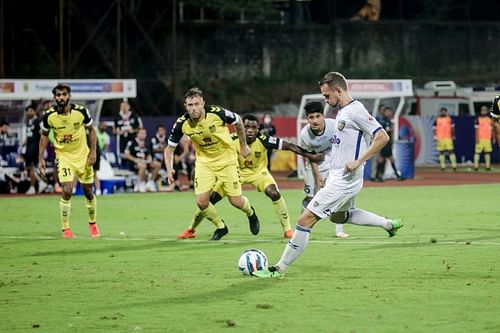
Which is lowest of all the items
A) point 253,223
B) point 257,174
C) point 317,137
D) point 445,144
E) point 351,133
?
point 253,223

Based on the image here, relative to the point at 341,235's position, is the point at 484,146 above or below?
above

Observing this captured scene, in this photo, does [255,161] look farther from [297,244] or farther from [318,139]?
[297,244]

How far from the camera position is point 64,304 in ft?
39.0

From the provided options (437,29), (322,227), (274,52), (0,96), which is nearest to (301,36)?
(274,52)

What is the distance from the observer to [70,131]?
65.1 ft

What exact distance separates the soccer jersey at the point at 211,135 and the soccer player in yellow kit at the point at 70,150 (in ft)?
7.36

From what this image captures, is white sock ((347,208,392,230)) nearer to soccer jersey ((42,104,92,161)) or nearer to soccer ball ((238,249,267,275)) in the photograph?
soccer ball ((238,249,267,275))

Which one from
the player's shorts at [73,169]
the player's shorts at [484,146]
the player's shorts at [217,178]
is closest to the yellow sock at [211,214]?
the player's shorts at [217,178]

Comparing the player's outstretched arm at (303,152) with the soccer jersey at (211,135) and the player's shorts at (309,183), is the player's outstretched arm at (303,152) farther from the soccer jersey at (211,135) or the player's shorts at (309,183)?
the player's shorts at (309,183)

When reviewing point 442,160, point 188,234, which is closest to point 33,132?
point 188,234

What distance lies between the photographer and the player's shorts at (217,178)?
17984mm

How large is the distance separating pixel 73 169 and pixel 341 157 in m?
6.93

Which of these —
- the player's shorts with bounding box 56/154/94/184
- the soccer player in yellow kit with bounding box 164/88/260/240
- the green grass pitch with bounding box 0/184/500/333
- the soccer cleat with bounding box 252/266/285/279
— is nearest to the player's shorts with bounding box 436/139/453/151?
the green grass pitch with bounding box 0/184/500/333

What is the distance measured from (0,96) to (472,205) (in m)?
13.0
